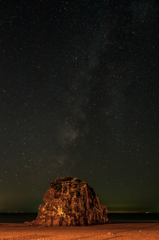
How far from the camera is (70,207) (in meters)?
25.2

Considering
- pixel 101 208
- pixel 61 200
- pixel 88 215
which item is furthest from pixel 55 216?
pixel 101 208

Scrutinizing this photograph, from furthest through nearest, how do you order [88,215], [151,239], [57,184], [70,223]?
[57,184], [88,215], [70,223], [151,239]

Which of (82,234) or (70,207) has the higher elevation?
(70,207)

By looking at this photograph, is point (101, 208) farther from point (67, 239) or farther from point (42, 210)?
point (67, 239)

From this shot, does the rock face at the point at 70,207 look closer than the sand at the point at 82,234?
No

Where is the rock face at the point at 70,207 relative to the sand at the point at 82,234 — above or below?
above

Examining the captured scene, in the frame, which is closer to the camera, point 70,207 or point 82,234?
point 82,234

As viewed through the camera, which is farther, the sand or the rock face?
the rock face

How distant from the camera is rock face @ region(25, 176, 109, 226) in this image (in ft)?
81.4

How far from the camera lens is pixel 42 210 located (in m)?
25.7

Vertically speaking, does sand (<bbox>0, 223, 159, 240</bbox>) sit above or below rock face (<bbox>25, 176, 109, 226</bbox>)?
below

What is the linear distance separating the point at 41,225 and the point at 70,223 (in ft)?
11.9

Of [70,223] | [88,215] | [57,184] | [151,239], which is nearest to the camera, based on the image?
[151,239]

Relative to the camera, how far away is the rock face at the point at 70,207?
24.8m
